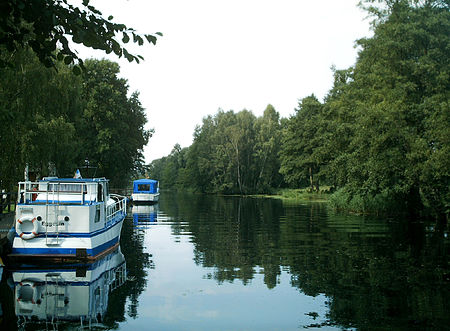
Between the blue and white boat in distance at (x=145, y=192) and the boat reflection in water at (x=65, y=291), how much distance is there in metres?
39.2

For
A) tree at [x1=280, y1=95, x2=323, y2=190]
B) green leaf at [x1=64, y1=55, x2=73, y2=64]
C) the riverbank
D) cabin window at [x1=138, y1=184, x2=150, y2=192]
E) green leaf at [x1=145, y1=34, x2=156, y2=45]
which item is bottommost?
the riverbank

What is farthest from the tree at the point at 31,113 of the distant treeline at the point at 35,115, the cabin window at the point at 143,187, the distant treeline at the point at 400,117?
the cabin window at the point at 143,187

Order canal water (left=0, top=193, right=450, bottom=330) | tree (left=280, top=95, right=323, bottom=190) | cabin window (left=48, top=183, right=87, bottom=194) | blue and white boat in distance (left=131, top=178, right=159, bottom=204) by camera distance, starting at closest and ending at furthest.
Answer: canal water (left=0, top=193, right=450, bottom=330) < cabin window (left=48, top=183, right=87, bottom=194) < blue and white boat in distance (left=131, top=178, right=159, bottom=204) < tree (left=280, top=95, right=323, bottom=190)

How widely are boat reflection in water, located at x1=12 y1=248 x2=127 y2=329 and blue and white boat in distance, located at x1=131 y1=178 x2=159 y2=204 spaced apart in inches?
1544

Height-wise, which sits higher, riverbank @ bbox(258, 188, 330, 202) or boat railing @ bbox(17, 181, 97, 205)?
boat railing @ bbox(17, 181, 97, 205)

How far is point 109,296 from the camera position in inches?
488

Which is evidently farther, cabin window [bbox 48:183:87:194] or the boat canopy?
the boat canopy

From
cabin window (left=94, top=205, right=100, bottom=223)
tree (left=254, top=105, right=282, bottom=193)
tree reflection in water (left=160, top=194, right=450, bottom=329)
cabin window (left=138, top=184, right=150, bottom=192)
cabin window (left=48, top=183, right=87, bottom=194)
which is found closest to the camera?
tree reflection in water (left=160, top=194, right=450, bottom=329)

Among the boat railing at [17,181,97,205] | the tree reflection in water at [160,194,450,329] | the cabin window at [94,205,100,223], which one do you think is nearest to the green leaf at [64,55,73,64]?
the tree reflection in water at [160,194,450,329]

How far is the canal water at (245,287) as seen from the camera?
33.3ft

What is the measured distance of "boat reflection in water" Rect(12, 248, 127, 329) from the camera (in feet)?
34.2

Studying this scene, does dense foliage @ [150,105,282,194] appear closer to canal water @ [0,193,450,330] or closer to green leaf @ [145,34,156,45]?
canal water @ [0,193,450,330]

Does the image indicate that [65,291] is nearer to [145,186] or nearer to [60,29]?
[60,29]

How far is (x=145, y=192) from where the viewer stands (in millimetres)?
57719
